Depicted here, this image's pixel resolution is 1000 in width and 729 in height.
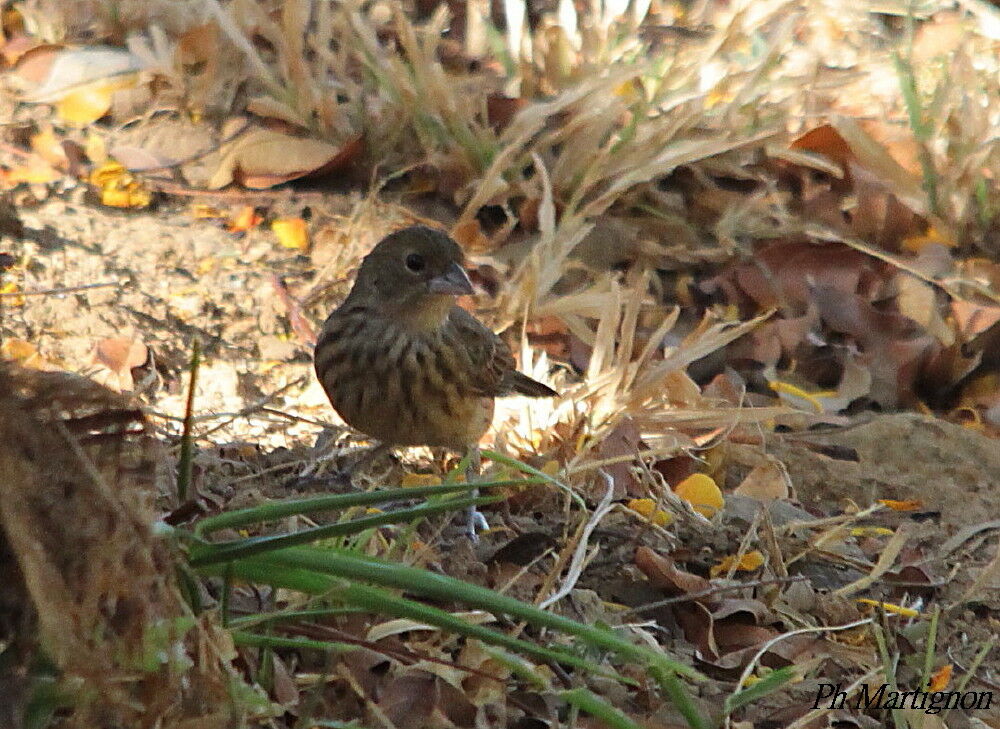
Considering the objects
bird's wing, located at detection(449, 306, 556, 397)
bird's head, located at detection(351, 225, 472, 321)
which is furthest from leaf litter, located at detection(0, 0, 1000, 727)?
bird's head, located at detection(351, 225, 472, 321)

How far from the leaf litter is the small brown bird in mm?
173

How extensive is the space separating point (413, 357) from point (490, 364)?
0.24 metres

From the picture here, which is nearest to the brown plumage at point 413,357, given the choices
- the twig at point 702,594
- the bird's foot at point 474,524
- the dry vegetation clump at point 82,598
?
the bird's foot at point 474,524

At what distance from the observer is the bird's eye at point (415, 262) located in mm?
4016

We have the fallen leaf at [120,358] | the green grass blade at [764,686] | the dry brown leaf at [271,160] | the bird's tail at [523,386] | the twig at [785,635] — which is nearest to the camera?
the green grass blade at [764,686]

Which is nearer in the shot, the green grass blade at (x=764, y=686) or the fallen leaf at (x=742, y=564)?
the green grass blade at (x=764, y=686)

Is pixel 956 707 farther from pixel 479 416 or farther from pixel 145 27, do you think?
pixel 145 27

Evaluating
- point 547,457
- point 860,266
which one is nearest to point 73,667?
point 547,457

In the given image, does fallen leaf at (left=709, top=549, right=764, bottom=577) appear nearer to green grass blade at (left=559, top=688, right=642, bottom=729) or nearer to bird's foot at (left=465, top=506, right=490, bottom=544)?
bird's foot at (left=465, top=506, right=490, bottom=544)

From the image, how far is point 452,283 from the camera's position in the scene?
398 centimetres

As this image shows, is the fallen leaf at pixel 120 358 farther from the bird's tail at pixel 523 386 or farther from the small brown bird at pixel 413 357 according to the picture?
the bird's tail at pixel 523 386

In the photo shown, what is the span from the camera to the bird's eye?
4.02m

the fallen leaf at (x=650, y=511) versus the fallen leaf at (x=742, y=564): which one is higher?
the fallen leaf at (x=650, y=511)

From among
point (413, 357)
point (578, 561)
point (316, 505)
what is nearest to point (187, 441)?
point (316, 505)
